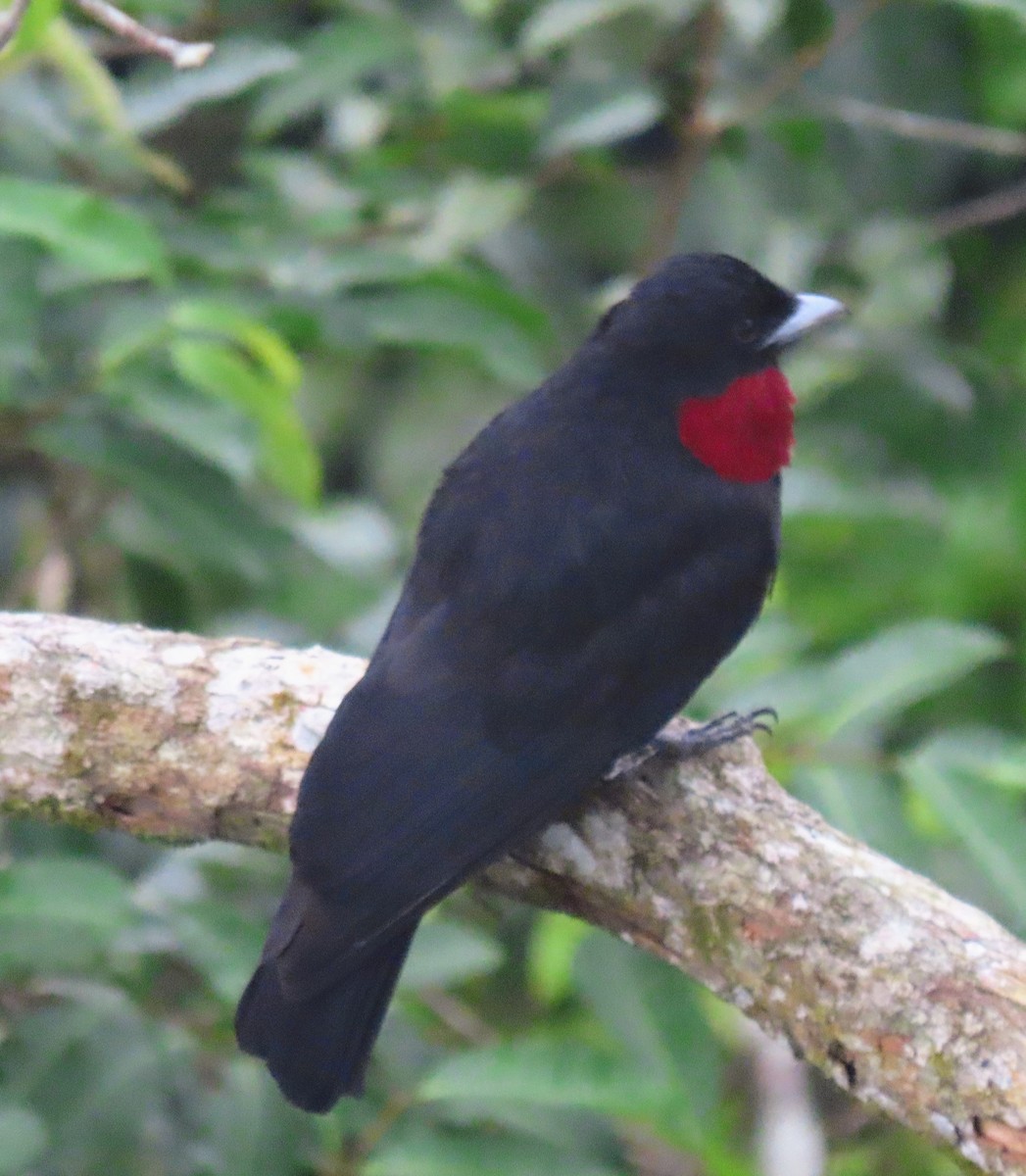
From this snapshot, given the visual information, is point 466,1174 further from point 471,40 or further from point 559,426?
point 471,40

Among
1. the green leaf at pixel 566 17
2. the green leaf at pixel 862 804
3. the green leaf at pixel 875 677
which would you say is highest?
the green leaf at pixel 566 17

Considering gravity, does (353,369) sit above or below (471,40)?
below

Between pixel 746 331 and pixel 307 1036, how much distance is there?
1.20 meters

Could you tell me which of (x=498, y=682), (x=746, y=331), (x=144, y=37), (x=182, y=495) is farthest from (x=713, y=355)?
(x=144, y=37)

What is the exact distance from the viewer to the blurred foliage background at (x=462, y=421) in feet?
9.25

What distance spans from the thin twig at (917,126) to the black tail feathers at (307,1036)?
6.13ft

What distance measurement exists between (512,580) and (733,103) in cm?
143

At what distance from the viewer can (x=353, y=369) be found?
177 inches

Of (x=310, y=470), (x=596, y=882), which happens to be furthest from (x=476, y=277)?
(x=596, y=882)

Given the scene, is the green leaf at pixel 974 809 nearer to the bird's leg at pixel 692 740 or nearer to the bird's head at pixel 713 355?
the bird's leg at pixel 692 740

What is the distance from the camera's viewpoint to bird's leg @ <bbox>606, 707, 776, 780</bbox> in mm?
2656

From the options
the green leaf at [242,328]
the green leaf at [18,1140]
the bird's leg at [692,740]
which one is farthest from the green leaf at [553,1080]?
the green leaf at [242,328]

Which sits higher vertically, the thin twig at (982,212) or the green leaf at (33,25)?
the green leaf at (33,25)

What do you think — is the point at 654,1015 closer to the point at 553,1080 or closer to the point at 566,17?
the point at 553,1080
